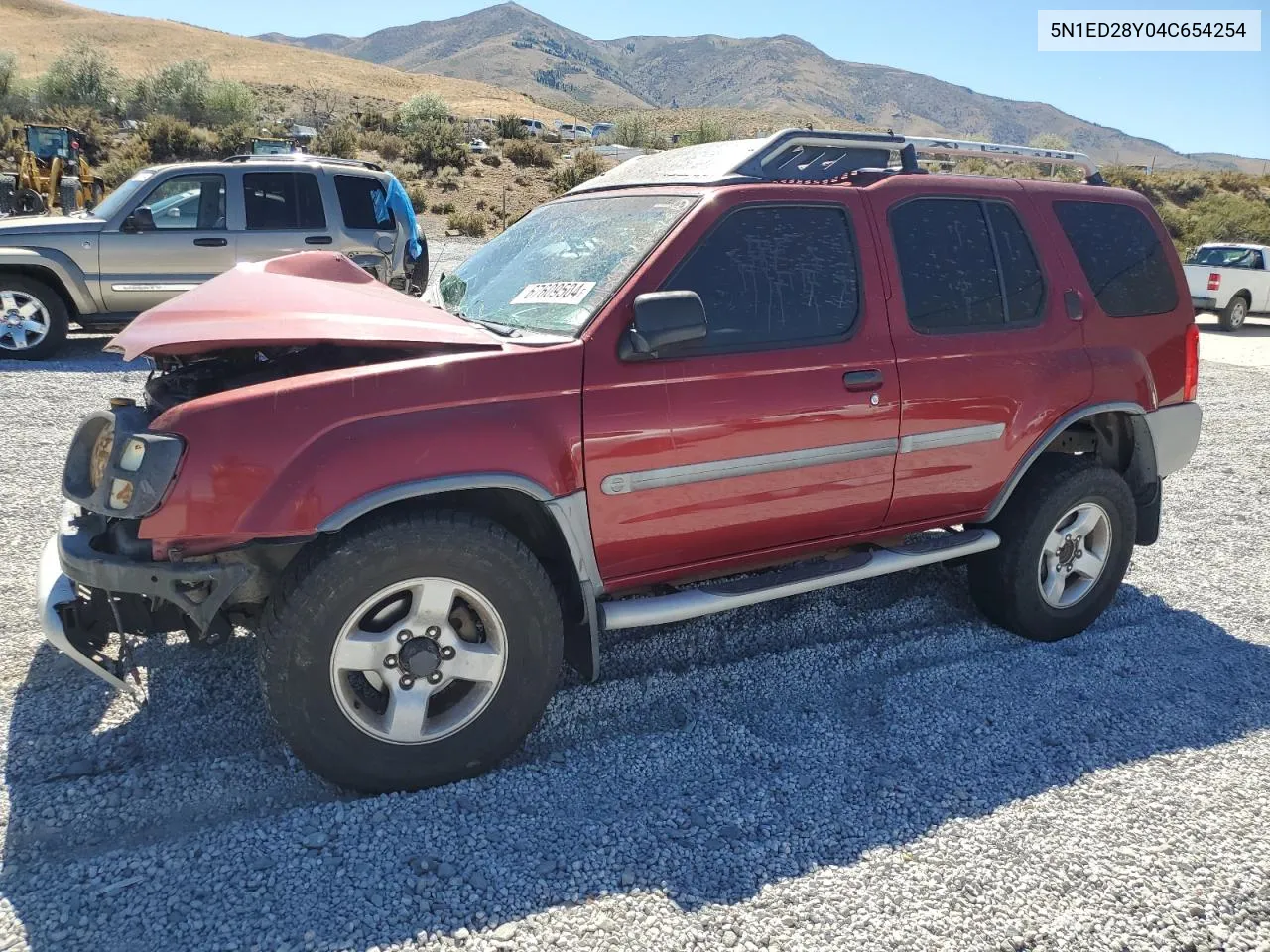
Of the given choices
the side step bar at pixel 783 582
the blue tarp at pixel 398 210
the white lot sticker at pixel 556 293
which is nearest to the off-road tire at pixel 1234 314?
the blue tarp at pixel 398 210

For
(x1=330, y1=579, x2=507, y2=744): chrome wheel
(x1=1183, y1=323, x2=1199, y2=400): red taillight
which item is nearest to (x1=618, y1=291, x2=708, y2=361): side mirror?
(x1=330, y1=579, x2=507, y2=744): chrome wheel

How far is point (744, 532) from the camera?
352 cm

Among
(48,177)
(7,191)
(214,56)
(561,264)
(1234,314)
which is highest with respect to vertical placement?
(214,56)

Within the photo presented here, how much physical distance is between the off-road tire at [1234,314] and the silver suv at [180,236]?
15642 mm

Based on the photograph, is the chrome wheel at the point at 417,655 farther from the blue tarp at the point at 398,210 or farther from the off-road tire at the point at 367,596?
the blue tarp at the point at 398,210

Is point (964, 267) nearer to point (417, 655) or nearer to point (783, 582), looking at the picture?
point (783, 582)

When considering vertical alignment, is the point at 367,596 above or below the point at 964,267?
below

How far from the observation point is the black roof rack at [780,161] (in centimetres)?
370

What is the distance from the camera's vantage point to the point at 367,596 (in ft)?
9.33

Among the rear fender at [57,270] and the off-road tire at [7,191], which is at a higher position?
the off-road tire at [7,191]

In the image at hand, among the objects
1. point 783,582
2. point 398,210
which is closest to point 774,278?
point 783,582

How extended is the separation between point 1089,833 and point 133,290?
962 centimetres

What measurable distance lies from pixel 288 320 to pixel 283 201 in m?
7.80

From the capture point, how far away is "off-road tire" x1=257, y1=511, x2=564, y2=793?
280 centimetres
